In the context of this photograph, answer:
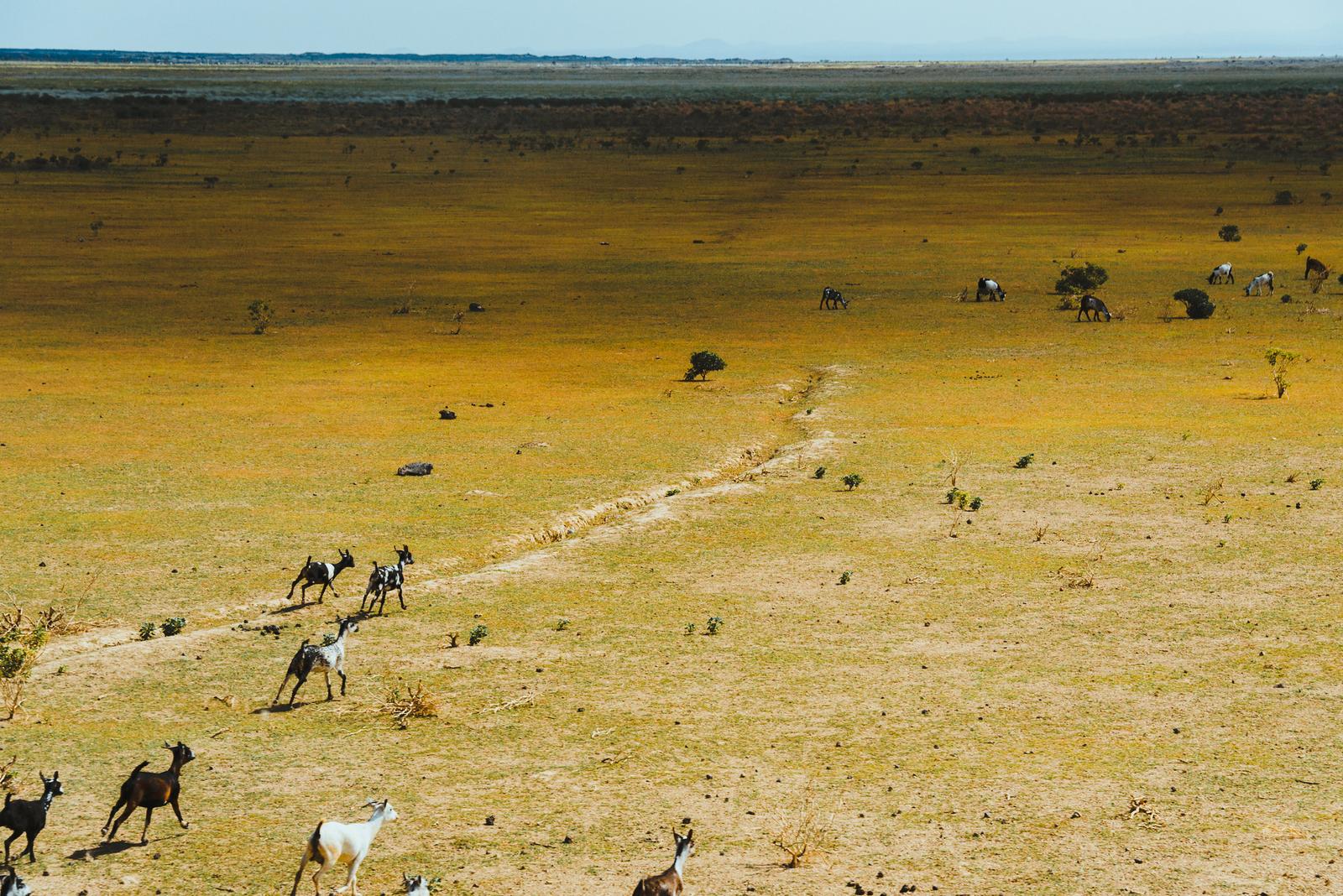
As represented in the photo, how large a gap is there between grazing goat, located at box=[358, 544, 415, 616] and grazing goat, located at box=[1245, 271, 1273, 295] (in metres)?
36.0

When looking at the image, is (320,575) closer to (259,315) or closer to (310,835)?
(310,835)

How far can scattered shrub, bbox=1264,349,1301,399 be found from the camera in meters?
33.5

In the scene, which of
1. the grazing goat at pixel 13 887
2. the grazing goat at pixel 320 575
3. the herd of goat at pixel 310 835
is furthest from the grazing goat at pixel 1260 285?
the grazing goat at pixel 13 887

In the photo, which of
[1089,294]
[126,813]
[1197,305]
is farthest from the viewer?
[1089,294]

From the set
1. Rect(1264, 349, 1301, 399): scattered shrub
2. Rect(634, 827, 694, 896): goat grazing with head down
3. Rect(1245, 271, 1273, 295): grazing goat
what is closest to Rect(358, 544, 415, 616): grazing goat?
Rect(634, 827, 694, 896): goat grazing with head down

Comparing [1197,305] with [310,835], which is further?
[1197,305]

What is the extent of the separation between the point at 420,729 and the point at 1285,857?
8302 millimetres

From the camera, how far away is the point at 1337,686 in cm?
1655

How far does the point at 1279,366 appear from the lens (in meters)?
35.6

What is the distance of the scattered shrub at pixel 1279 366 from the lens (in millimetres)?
33469

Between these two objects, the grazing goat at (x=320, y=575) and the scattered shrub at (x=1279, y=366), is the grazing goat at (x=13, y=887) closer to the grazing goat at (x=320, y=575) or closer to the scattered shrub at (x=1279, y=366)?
the grazing goat at (x=320, y=575)

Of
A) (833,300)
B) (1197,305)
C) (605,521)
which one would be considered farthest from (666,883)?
(833,300)

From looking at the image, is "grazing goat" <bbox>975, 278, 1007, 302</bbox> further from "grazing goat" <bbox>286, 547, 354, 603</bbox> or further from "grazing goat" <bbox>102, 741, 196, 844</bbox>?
"grazing goat" <bbox>102, 741, 196, 844</bbox>

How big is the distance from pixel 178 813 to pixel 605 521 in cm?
1203
